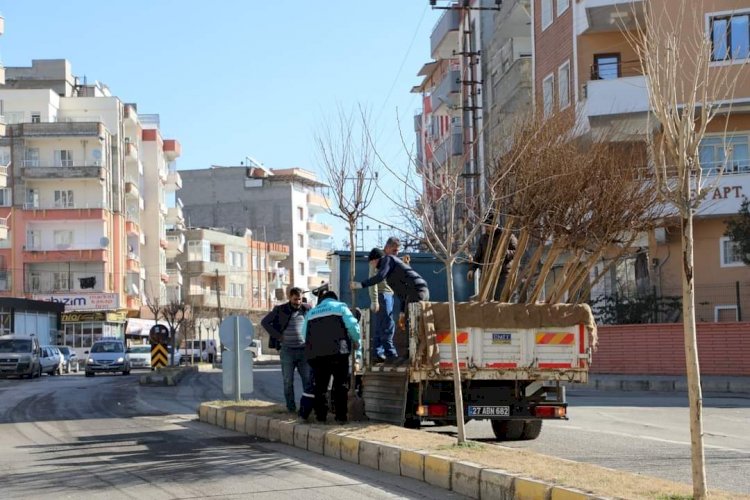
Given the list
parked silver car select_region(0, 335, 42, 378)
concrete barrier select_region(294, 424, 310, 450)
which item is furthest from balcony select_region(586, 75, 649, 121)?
parked silver car select_region(0, 335, 42, 378)

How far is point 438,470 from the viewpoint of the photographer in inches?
399

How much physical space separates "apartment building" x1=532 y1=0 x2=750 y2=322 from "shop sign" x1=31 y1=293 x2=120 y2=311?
44986mm

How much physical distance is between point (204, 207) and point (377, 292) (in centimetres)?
10303

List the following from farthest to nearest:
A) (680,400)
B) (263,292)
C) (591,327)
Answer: (263,292) < (680,400) < (591,327)

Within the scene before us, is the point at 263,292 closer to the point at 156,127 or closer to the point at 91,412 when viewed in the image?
the point at 156,127

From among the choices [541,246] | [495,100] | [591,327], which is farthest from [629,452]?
[495,100]

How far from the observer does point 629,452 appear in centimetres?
1259

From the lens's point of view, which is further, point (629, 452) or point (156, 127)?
point (156, 127)

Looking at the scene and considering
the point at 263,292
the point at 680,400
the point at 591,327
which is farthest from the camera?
the point at 263,292

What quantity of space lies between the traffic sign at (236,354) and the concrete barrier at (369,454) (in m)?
6.61

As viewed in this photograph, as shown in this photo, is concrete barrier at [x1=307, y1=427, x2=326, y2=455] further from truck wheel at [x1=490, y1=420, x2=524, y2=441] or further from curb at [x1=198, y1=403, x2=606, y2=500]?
truck wheel at [x1=490, y1=420, x2=524, y2=441]

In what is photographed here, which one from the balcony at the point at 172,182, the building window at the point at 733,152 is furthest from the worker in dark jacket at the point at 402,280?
the balcony at the point at 172,182

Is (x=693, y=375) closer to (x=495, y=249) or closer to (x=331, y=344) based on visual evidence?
(x=331, y=344)

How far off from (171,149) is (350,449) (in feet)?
294
